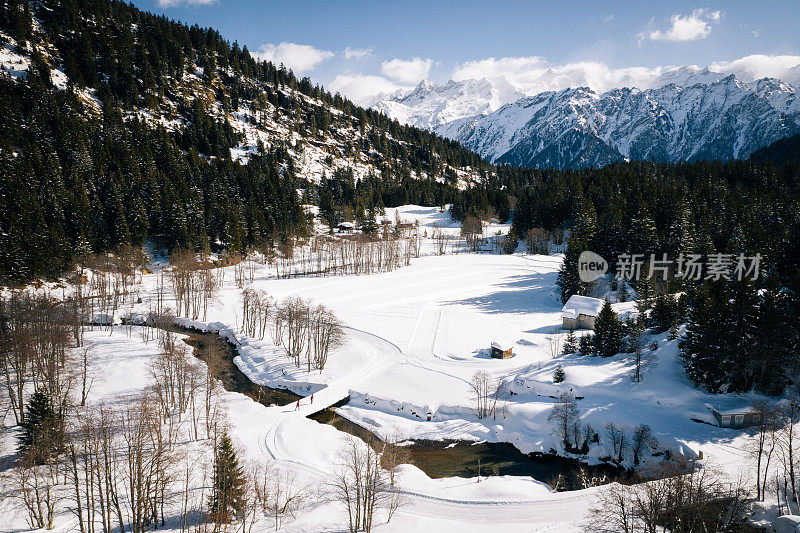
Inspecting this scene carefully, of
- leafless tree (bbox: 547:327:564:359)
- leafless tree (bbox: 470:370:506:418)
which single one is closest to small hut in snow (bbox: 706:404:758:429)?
leafless tree (bbox: 547:327:564:359)

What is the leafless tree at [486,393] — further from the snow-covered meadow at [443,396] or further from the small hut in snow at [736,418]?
the small hut in snow at [736,418]

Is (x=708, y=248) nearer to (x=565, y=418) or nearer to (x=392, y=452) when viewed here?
(x=565, y=418)

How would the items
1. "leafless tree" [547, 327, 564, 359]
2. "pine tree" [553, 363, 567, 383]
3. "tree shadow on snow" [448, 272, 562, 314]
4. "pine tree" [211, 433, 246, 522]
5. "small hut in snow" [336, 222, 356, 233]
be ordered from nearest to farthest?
"pine tree" [211, 433, 246, 522], "pine tree" [553, 363, 567, 383], "leafless tree" [547, 327, 564, 359], "tree shadow on snow" [448, 272, 562, 314], "small hut in snow" [336, 222, 356, 233]

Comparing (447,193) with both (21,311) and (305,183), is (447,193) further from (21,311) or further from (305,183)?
(21,311)

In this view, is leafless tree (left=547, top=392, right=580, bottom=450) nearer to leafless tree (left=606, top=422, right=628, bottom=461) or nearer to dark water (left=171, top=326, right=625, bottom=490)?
dark water (left=171, top=326, right=625, bottom=490)

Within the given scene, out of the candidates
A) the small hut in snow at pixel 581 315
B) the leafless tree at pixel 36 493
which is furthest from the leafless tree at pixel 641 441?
the leafless tree at pixel 36 493

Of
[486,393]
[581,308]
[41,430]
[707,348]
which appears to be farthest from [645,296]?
[41,430]

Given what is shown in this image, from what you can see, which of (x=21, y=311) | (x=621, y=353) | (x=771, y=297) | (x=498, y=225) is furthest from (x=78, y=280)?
(x=498, y=225)
